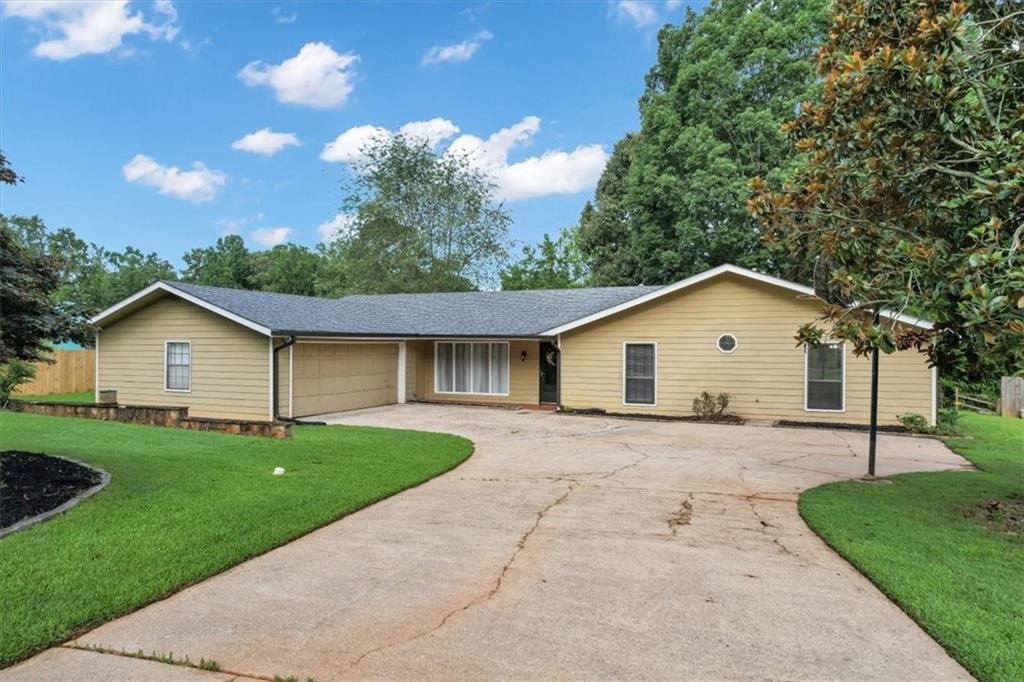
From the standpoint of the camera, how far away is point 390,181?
116 ft

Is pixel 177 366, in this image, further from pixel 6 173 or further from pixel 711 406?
pixel 711 406

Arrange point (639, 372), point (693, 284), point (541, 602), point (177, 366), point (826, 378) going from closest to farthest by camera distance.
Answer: point (541, 602), point (826, 378), point (693, 284), point (639, 372), point (177, 366)

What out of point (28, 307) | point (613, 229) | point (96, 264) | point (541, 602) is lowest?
point (541, 602)

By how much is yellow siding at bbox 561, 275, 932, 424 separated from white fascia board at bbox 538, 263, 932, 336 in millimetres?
268

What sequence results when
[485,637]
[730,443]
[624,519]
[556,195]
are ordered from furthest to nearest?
[556,195] → [730,443] → [624,519] → [485,637]

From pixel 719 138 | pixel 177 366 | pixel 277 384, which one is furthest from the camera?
pixel 719 138

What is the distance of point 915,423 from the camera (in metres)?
12.5

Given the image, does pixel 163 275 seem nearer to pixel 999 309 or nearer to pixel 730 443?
pixel 730 443

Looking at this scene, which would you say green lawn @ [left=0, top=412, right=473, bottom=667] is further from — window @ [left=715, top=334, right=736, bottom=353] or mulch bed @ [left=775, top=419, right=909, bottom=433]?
mulch bed @ [left=775, top=419, right=909, bottom=433]

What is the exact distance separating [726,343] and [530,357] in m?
5.62

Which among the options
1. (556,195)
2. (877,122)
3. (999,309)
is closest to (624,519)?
(999,309)

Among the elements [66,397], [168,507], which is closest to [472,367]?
[168,507]

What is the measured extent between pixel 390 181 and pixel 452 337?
68.1ft

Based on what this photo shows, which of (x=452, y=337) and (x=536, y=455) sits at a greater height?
(x=452, y=337)
